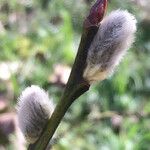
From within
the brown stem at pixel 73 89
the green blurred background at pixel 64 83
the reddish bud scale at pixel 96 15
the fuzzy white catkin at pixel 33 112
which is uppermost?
the reddish bud scale at pixel 96 15

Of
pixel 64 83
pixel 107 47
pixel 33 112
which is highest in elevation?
pixel 107 47

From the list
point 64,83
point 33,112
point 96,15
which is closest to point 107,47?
point 96,15

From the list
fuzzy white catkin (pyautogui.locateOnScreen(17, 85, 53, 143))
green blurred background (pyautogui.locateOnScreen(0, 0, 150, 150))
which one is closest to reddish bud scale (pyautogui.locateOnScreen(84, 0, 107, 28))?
fuzzy white catkin (pyautogui.locateOnScreen(17, 85, 53, 143))

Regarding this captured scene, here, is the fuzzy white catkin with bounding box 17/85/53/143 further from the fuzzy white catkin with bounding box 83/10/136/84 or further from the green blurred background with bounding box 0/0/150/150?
the green blurred background with bounding box 0/0/150/150

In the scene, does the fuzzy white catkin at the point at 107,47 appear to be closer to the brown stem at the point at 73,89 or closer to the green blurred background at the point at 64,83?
the brown stem at the point at 73,89

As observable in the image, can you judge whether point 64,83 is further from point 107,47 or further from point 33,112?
point 107,47

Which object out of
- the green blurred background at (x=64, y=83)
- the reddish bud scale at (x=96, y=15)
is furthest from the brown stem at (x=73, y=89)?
the green blurred background at (x=64, y=83)

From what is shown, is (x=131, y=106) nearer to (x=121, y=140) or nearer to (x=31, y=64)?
(x=121, y=140)
